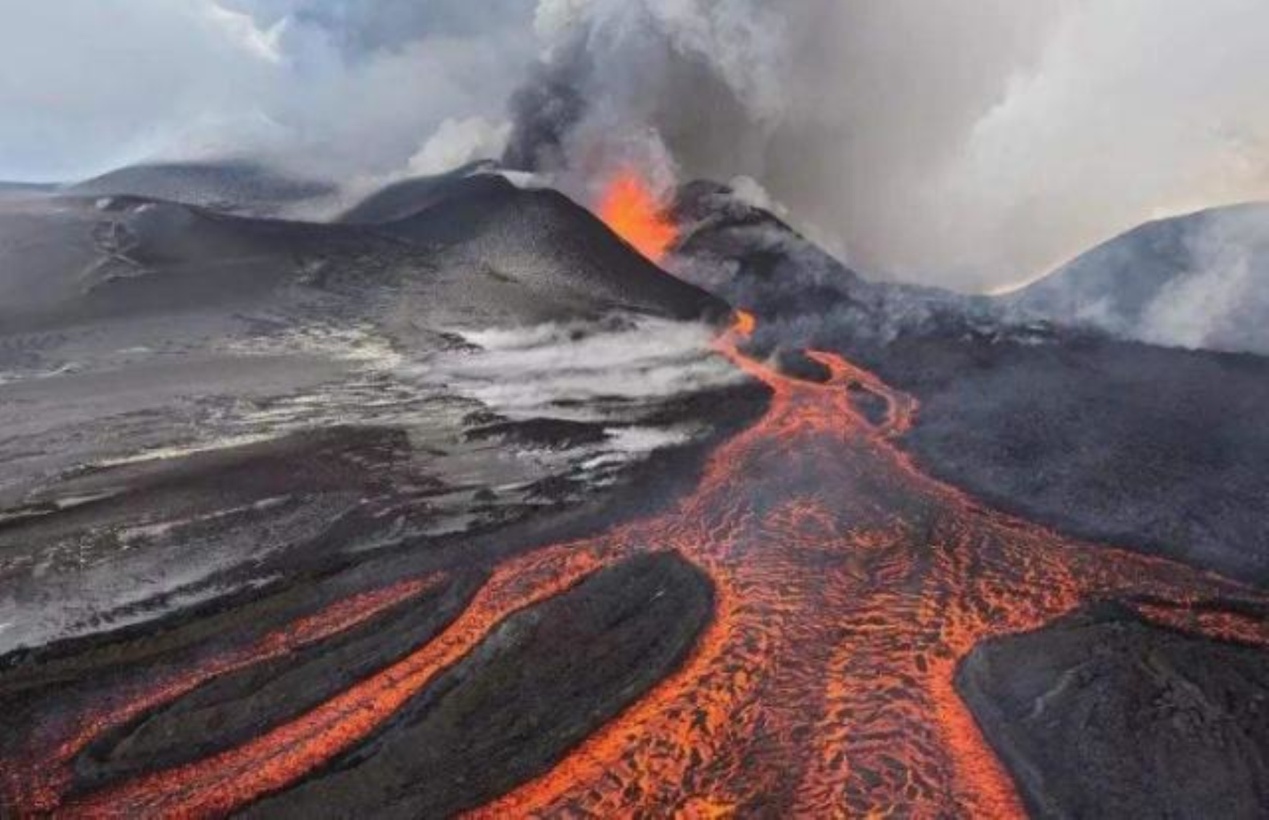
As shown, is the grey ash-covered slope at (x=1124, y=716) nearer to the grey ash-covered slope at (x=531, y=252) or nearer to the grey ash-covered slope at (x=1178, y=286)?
the grey ash-covered slope at (x=1178, y=286)

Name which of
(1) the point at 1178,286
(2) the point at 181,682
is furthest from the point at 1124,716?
(1) the point at 1178,286

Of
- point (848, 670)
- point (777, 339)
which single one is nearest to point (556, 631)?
point (848, 670)

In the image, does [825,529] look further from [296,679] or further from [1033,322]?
[1033,322]

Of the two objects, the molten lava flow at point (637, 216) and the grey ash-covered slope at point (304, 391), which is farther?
the molten lava flow at point (637, 216)

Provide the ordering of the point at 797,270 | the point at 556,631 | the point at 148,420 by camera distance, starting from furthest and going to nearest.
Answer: the point at 797,270 → the point at 148,420 → the point at 556,631

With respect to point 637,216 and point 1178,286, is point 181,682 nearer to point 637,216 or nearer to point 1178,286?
point 1178,286

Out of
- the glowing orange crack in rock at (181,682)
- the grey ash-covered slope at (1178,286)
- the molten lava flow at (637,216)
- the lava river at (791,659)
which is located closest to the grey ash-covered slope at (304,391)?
the glowing orange crack in rock at (181,682)
